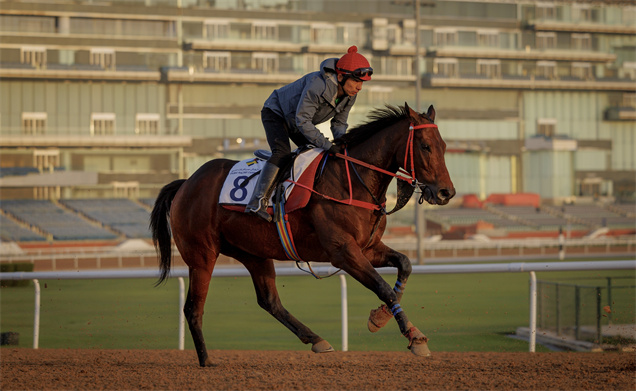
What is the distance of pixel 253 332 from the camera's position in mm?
9039

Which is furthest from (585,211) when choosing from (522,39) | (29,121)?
(29,121)

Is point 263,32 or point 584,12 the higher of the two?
point 584,12

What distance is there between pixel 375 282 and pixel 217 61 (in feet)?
127

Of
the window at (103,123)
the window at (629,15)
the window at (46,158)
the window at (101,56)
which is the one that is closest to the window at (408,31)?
the window at (629,15)

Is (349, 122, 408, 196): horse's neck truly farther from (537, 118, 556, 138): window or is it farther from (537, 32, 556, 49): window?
(537, 32, 556, 49): window

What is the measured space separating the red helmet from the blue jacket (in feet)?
0.22

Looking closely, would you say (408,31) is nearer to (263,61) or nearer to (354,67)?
(263,61)

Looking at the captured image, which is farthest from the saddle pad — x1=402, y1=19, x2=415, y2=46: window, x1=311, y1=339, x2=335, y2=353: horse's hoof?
x1=402, y1=19, x2=415, y2=46: window

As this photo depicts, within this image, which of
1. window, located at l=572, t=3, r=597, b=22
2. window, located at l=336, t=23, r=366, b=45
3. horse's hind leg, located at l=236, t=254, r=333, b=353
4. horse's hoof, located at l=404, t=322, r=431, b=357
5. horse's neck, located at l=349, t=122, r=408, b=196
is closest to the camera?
horse's hoof, located at l=404, t=322, r=431, b=357

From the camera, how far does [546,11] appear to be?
46.8 metres

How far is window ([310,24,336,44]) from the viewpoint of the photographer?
43125mm

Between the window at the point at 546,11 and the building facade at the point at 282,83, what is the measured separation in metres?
0.07

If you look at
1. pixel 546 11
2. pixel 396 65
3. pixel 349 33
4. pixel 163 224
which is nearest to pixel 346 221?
pixel 163 224

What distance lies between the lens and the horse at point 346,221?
478 cm
